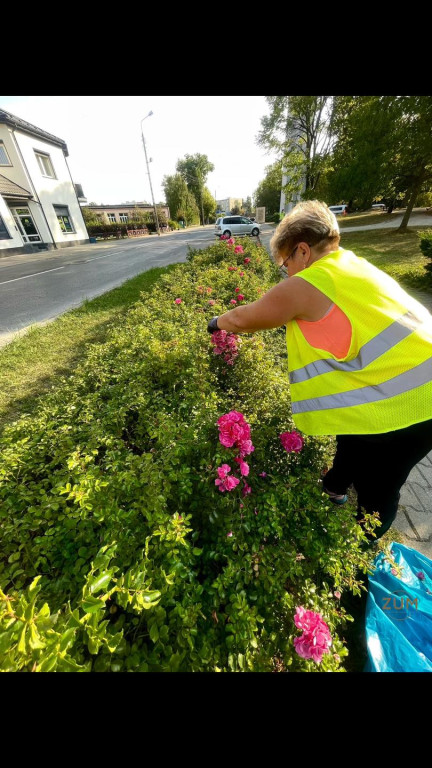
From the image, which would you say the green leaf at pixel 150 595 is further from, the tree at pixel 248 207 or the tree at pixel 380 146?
the tree at pixel 248 207

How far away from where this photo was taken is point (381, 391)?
47.3 inches

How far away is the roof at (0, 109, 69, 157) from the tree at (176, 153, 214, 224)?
33849mm

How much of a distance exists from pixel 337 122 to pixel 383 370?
21.8 m

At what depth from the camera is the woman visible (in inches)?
44.6

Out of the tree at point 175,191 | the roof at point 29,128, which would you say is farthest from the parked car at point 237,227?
the tree at point 175,191

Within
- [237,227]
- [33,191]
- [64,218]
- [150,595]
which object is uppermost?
[33,191]

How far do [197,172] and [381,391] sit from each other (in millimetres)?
65125

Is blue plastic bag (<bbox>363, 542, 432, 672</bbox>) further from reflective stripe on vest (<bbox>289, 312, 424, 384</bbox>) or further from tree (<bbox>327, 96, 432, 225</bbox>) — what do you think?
tree (<bbox>327, 96, 432, 225</bbox>)

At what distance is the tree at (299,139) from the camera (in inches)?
612

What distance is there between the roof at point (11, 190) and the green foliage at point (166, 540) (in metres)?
23.5

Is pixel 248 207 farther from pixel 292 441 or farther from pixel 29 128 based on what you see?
pixel 292 441

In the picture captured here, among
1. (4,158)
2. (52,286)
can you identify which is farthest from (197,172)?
(52,286)
